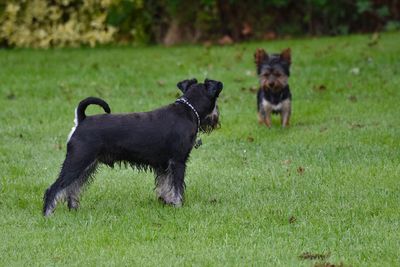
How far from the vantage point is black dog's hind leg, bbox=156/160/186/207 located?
8.59 m

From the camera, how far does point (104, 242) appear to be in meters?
7.42

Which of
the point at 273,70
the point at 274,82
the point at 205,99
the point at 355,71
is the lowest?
the point at 355,71

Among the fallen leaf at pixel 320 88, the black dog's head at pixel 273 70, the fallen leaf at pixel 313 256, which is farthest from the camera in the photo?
the fallen leaf at pixel 320 88

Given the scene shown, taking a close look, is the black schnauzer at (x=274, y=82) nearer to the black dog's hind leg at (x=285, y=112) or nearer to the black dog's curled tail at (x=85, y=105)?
the black dog's hind leg at (x=285, y=112)

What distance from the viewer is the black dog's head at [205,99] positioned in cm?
888

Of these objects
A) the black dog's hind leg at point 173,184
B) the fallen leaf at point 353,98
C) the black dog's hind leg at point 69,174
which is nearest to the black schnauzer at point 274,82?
the fallen leaf at point 353,98

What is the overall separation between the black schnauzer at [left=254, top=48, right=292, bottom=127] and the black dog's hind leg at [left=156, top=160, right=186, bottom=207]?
3997 millimetres

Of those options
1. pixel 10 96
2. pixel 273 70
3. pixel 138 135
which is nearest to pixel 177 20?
pixel 10 96

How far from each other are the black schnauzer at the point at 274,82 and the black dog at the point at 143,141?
11.5 ft

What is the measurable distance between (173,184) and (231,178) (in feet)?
4.82

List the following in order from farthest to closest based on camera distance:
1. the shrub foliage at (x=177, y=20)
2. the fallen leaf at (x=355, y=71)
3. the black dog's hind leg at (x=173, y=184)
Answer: the shrub foliage at (x=177, y=20), the fallen leaf at (x=355, y=71), the black dog's hind leg at (x=173, y=184)

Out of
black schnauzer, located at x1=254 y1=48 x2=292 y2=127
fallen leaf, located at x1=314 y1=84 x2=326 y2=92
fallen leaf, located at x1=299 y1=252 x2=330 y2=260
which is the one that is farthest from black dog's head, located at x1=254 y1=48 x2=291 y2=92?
fallen leaf, located at x1=299 y1=252 x2=330 y2=260

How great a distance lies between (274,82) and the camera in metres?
12.3

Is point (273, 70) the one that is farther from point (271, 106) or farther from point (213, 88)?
point (213, 88)
